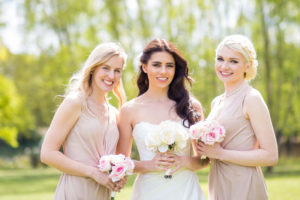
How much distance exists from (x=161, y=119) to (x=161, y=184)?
2.88ft

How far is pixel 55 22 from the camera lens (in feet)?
96.5

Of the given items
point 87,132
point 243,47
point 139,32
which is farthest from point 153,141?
point 139,32

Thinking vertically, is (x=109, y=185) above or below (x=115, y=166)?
below

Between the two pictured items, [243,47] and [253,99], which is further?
[243,47]

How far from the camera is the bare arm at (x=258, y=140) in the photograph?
16.2ft

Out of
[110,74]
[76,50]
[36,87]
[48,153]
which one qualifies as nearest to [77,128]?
[48,153]

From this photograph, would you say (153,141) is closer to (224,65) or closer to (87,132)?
(87,132)

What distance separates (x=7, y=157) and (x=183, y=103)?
46.8 metres

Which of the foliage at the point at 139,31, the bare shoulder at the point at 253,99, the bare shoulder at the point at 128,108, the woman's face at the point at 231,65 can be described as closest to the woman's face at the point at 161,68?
the bare shoulder at the point at 128,108

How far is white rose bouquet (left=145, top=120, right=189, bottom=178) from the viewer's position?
5008 millimetres

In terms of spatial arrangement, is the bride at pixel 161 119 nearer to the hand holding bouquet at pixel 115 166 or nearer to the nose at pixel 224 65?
the hand holding bouquet at pixel 115 166

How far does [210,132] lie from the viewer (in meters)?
4.94

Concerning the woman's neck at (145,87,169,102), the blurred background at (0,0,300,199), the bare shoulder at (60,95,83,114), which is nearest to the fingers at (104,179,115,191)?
the bare shoulder at (60,95,83,114)

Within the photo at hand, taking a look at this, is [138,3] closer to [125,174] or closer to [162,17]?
[162,17]
